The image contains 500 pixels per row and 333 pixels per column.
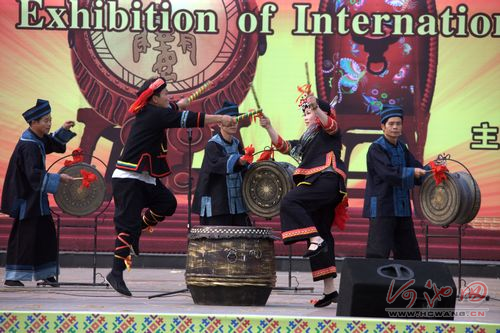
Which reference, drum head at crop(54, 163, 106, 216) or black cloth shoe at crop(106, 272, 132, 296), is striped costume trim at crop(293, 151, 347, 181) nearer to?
black cloth shoe at crop(106, 272, 132, 296)

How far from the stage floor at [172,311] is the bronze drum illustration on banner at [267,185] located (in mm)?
698

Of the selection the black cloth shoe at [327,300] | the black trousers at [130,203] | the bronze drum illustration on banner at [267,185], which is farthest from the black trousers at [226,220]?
the black cloth shoe at [327,300]

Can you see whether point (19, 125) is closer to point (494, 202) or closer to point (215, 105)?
point (215, 105)

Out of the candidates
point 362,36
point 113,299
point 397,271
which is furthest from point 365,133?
point 397,271

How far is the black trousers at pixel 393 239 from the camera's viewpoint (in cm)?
814

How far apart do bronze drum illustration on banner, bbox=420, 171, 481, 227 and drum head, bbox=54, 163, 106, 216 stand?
2.74 meters

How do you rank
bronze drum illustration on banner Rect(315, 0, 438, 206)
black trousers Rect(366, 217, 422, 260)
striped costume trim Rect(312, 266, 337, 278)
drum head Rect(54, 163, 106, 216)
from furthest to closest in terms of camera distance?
bronze drum illustration on banner Rect(315, 0, 438, 206)
drum head Rect(54, 163, 106, 216)
black trousers Rect(366, 217, 422, 260)
striped costume trim Rect(312, 266, 337, 278)

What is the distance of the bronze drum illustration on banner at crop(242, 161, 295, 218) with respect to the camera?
873 centimetres

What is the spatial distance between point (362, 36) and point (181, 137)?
2.15 metres

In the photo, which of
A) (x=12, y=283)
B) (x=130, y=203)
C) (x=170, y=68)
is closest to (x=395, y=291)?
(x=130, y=203)

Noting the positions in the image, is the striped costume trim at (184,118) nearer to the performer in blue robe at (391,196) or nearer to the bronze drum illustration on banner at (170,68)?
the performer in blue robe at (391,196)

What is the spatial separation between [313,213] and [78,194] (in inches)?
93.2

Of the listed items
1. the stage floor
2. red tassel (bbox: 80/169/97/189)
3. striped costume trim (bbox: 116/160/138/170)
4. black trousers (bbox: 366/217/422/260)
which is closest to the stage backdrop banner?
the stage floor

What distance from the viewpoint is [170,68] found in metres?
11.7
